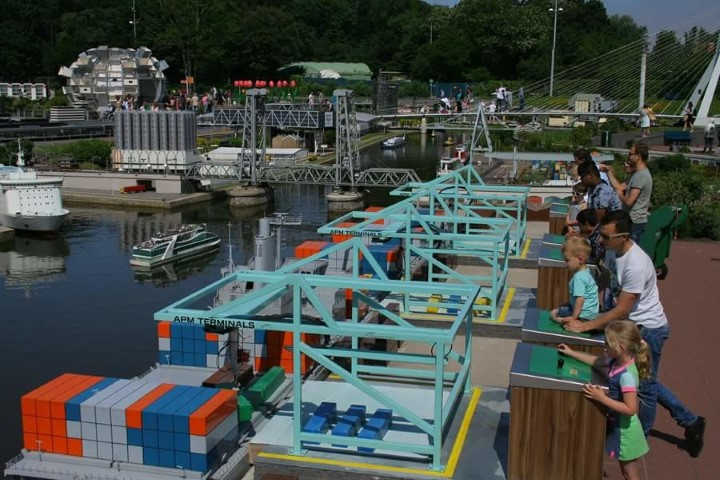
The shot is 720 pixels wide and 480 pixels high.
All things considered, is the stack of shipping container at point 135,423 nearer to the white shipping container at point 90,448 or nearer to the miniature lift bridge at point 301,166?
the white shipping container at point 90,448

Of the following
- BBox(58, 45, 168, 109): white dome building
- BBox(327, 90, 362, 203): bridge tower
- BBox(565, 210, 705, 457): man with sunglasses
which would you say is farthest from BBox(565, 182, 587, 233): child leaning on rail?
BBox(58, 45, 168, 109): white dome building

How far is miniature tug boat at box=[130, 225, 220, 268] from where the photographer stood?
40.1 metres

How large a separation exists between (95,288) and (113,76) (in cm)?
7429

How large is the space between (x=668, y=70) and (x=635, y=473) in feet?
206

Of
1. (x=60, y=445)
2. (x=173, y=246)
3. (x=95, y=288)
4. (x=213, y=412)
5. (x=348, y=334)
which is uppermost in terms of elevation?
(x=348, y=334)

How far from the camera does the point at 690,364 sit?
39.7 ft

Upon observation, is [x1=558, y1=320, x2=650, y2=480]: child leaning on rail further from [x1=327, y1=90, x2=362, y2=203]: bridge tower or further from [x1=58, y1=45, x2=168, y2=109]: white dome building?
[x1=58, y1=45, x2=168, y2=109]: white dome building

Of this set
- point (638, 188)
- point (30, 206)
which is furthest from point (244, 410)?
point (30, 206)

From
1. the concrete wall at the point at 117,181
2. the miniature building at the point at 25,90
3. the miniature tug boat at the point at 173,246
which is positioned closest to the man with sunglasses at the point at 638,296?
the miniature tug boat at the point at 173,246

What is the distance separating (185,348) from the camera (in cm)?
1585

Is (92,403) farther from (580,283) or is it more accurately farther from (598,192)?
(598,192)

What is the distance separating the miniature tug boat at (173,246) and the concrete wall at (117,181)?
15679 millimetres

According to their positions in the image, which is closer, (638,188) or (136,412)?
(136,412)

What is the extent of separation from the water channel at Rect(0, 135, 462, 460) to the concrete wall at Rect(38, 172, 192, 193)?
11.6 ft
